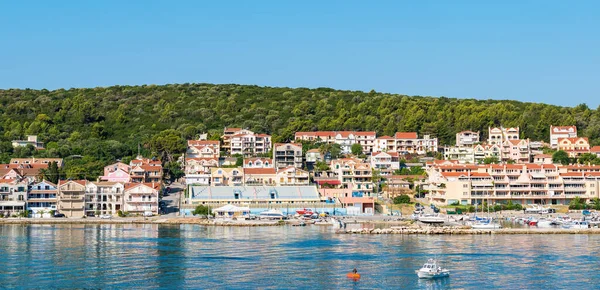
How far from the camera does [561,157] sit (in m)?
68.5

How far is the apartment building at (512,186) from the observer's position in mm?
59656

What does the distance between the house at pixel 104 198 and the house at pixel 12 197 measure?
4.46m

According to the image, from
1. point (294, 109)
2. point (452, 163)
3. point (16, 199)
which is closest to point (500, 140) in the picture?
point (452, 163)

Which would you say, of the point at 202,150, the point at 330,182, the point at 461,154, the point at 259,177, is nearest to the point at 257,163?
the point at 259,177

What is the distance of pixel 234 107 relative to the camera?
99062mm

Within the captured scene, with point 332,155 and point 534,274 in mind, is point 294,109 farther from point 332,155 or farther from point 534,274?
point 534,274

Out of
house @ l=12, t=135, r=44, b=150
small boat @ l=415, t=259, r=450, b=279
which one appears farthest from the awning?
small boat @ l=415, t=259, r=450, b=279

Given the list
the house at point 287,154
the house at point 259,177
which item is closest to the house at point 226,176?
the house at point 259,177

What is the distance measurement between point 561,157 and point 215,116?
139ft

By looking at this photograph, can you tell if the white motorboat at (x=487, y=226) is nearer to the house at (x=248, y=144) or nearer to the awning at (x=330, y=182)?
the awning at (x=330, y=182)

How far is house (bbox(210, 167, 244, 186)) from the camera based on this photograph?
62.7m

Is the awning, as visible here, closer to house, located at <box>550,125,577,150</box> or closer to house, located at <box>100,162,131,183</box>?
house, located at <box>100,162,131,183</box>

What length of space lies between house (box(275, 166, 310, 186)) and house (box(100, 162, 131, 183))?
11.8 metres

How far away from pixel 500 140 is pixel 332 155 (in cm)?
1659
